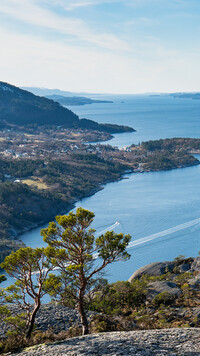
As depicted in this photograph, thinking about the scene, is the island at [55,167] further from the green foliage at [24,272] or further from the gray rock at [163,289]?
the green foliage at [24,272]

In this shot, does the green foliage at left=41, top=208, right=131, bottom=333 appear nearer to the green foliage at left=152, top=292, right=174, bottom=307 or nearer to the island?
the green foliage at left=152, top=292, right=174, bottom=307

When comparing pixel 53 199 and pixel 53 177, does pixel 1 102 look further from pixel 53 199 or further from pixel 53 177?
pixel 53 199

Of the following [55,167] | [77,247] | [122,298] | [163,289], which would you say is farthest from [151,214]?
[77,247]

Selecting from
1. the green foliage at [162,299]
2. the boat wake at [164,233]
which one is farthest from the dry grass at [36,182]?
the green foliage at [162,299]

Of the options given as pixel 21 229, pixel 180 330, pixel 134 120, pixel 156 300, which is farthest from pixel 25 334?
pixel 134 120

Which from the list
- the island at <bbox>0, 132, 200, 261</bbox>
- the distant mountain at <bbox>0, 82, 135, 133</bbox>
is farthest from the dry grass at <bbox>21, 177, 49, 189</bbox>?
the distant mountain at <bbox>0, 82, 135, 133</bbox>
